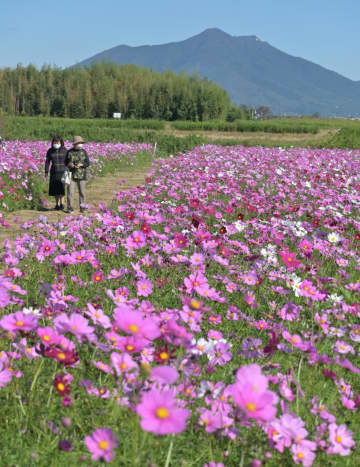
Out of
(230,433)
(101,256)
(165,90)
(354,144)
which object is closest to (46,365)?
(230,433)

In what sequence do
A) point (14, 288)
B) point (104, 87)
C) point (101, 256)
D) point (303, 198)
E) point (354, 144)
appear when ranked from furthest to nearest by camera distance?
point (104, 87)
point (354, 144)
point (303, 198)
point (101, 256)
point (14, 288)

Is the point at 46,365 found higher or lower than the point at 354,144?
lower

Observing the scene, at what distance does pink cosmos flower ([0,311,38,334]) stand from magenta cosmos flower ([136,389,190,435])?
52 cm

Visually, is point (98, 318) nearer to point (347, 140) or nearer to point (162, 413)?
point (162, 413)

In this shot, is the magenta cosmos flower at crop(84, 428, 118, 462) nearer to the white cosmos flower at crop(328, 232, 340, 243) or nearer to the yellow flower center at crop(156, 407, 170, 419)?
the yellow flower center at crop(156, 407, 170, 419)

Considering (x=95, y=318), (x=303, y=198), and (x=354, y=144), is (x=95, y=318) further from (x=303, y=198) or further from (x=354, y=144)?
(x=354, y=144)

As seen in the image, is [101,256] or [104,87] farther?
[104,87]

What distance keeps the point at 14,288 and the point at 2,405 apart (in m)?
0.55

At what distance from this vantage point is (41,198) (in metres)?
9.94

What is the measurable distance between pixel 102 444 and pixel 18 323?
499 millimetres

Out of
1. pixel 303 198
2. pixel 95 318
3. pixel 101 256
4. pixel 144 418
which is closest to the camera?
pixel 144 418

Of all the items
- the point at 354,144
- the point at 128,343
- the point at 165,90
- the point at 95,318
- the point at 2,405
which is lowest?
the point at 2,405

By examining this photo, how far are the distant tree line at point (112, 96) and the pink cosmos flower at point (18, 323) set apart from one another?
67.8 metres

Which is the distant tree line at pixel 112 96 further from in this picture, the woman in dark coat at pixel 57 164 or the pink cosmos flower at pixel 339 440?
the pink cosmos flower at pixel 339 440
